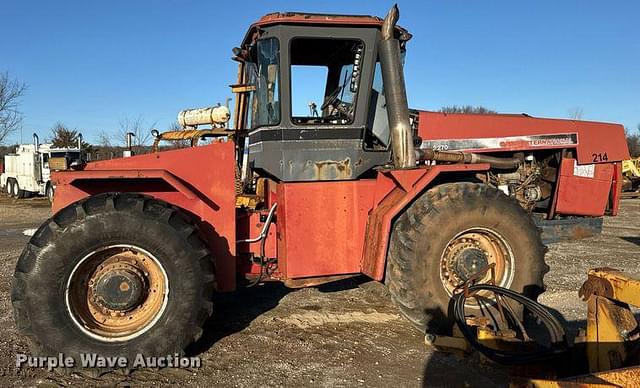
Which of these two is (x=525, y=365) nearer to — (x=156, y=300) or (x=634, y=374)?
(x=634, y=374)

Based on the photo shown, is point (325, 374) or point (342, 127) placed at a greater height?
point (342, 127)

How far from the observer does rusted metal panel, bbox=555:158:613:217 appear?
570cm

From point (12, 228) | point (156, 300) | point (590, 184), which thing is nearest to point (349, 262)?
point (156, 300)

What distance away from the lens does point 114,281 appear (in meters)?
3.65

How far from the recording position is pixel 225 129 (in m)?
5.26

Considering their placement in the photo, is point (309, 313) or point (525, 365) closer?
point (525, 365)

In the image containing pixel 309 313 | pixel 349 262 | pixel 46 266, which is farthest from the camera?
pixel 309 313

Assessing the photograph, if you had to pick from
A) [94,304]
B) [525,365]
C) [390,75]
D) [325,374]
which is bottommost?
[325,374]

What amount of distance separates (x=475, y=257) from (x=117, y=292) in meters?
2.98

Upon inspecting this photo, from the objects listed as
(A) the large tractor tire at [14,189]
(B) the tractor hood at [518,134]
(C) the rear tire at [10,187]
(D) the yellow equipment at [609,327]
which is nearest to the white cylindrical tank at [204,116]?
(B) the tractor hood at [518,134]

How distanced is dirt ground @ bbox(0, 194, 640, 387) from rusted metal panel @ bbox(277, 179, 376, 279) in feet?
2.09

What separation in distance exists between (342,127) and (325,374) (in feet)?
7.03

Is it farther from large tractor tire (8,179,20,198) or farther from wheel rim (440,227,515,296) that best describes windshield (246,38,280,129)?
large tractor tire (8,179,20,198)

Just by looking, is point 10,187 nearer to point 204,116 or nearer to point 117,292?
point 204,116
